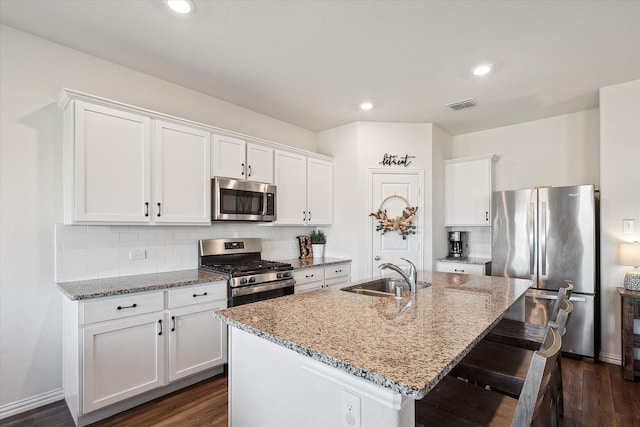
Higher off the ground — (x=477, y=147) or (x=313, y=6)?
(x=313, y=6)

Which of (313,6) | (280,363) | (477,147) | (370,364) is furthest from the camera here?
(477,147)

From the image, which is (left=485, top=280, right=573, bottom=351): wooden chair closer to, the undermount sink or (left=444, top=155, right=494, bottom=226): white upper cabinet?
the undermount sink

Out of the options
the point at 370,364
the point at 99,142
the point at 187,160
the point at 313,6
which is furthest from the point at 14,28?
the point at 370,364

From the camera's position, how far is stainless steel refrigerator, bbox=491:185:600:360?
326cm

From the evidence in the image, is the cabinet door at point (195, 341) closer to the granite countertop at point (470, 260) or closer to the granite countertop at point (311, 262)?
the granite countertop at point (311, 262)

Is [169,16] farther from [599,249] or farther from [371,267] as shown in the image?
[599,249]

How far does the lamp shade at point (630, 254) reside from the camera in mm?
2891

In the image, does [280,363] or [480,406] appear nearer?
[480,406]

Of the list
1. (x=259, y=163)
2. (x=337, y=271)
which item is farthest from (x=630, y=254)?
(x=259, y=163)

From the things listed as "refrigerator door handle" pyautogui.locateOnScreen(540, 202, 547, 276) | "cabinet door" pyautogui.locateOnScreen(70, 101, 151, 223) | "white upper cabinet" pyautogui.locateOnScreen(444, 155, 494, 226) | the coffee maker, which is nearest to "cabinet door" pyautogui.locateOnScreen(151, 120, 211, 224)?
"cabinet door" pyautogui.locateOnScreen(70, 101, 151, 223)

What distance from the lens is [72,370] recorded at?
223 centimetres

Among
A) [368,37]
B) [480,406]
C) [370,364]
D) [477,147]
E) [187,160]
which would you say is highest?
[368,37]

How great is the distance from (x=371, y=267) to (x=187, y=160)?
2548 millimetres

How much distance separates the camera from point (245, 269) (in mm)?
3000
